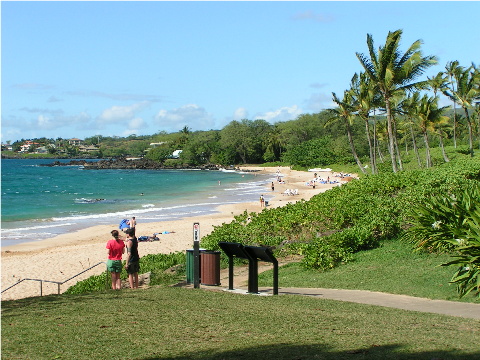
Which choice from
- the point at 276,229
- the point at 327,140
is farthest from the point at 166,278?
the point at 327,140

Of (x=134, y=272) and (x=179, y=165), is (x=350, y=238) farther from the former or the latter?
(x=179, y=165)

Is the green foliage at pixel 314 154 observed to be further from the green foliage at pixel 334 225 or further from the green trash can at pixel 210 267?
the green trash can at pixel 210 267

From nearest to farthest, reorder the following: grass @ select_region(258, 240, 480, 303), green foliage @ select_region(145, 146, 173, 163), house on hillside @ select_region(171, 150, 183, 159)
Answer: grass @ select_region(258, 240, 480, 303) → house on hillside @ select_region(171, 150, 183, 159) → green foliage @ select_region(145, 146, 173, 163)

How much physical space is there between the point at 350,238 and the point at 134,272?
5.79 meters

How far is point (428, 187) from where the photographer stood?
1780 centimetres

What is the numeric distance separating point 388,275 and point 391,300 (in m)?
2.18

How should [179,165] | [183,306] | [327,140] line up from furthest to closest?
[179,165]
[327,140]
[183,306]

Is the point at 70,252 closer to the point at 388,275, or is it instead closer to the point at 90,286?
the point at 90,286

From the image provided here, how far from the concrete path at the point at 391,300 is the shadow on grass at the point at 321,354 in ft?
9.20

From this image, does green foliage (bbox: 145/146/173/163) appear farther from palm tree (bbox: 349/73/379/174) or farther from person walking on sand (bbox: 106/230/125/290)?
person walking on sand (bbox: 106/230/125/290)

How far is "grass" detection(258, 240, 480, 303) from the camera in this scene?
10934 mm

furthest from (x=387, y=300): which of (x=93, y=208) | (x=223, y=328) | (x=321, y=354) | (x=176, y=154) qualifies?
(x=176, y=154)

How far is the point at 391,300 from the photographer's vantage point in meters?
10.2

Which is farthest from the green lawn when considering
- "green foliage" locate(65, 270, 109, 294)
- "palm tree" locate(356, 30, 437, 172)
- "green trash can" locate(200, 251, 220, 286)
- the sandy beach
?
"palm tree" locate(356, 30, 437, 172)
